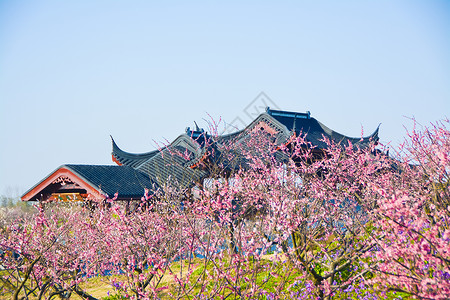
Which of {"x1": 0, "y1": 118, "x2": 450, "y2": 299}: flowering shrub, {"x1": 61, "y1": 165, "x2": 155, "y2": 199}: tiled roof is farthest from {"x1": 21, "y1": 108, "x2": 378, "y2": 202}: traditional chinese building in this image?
{"x1": 0, "y1": 118, "x2": 450, "y2": 299}: flowering shrub

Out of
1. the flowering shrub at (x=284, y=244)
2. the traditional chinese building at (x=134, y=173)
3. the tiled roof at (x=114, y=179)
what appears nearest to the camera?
the flowering shrub at (x=284, y=244)

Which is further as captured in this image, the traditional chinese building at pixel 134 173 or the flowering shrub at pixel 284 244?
the traditional chinese building at pixel 134 173

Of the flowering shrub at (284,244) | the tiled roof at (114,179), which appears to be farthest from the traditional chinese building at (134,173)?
the flowering shrub at (284,244)

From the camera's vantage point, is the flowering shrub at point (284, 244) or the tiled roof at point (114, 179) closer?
the flowering shrub at point (284, 244)

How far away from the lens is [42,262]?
9.03 m

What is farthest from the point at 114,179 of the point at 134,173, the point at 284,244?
the point at 284,244

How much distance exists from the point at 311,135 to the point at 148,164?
34.7ft

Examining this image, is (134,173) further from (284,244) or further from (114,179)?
(284,244)

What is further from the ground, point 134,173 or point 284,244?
point 134,173

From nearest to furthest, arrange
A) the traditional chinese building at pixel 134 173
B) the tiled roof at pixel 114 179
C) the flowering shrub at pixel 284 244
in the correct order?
the flowering shrub at pixel 284 244
the traditional chinese building at pixel 134 173
the tiled roof at pixel 114 179

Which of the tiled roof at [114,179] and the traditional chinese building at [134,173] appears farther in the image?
the tiled roof at [114,179]

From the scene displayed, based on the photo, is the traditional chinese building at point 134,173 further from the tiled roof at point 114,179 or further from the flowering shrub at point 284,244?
the flowering shrub at point 284,244

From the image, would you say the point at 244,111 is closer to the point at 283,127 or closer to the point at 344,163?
the point at 283,127

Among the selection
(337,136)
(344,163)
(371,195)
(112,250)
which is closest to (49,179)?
(112,250)
